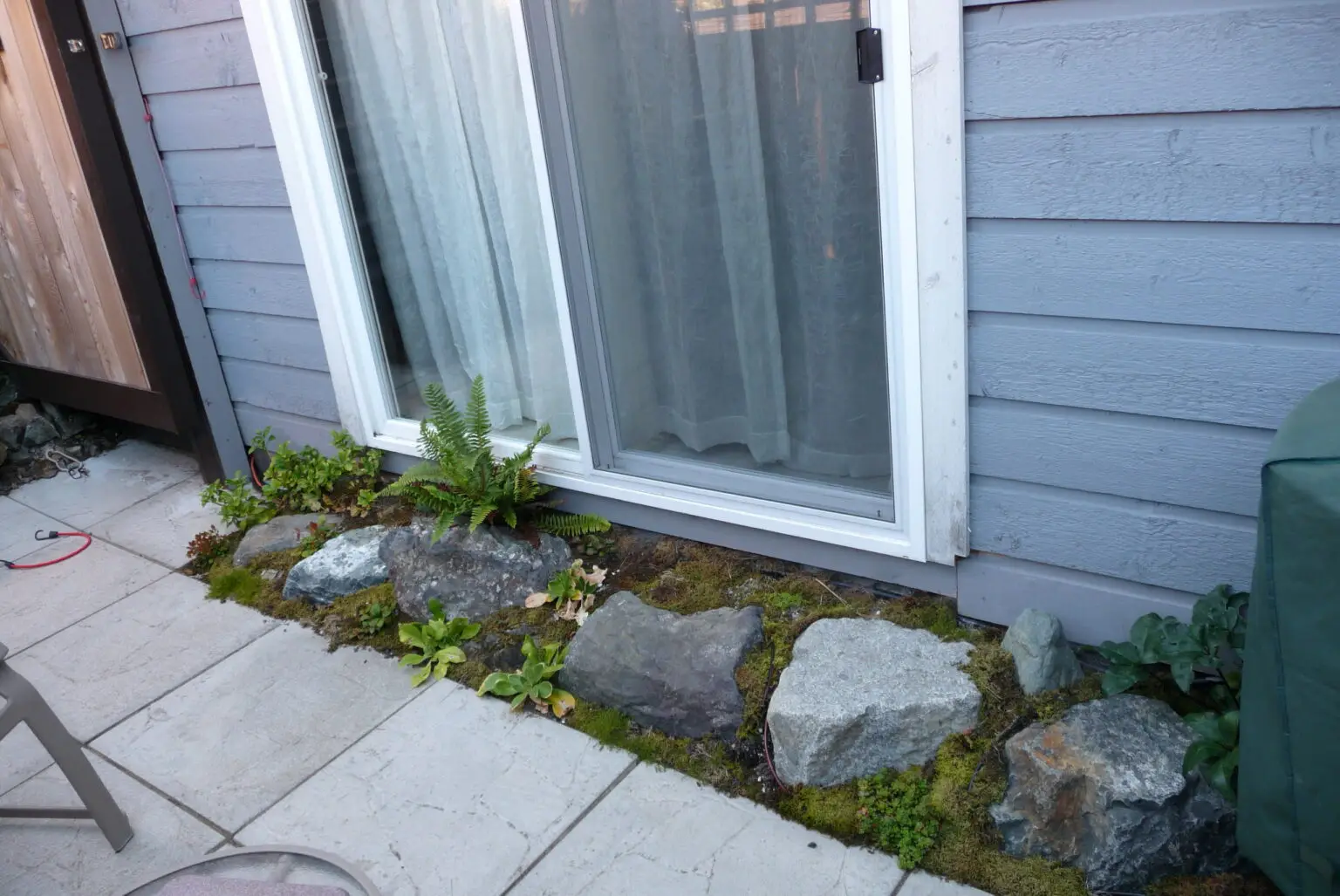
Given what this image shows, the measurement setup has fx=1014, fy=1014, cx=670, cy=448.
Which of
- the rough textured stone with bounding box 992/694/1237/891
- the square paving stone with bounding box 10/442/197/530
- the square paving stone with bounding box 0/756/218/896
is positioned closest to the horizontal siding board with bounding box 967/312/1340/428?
the rough textured stone with bounding box 992/694/1237/891

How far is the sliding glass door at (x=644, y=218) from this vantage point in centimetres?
259

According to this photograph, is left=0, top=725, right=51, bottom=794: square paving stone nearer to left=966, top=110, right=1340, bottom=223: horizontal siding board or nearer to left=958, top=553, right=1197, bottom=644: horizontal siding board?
left=958, top=553, right=1197, bottom=644: horizontal siding board

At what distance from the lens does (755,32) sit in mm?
2514

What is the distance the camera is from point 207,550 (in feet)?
12.4

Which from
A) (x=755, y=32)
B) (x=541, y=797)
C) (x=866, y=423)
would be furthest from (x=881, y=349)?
(x=541, y=797)

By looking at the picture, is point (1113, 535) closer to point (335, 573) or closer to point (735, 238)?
point (735, 238)

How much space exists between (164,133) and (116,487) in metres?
1.67

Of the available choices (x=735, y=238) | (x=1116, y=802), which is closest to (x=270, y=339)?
(x=735, y=238)

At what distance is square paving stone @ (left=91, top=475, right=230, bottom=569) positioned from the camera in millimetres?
3975

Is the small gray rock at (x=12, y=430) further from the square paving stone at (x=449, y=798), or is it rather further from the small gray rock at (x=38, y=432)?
the square paving stone at (x=449, y=798)

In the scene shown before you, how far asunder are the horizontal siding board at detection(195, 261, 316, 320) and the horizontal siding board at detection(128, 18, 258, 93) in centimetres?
66

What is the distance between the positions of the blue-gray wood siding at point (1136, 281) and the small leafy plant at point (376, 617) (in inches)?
69.3

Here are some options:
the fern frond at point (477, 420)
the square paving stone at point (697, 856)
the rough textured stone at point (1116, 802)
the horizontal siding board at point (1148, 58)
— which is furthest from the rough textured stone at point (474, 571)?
the horizontal siding board at point (1148, 58)

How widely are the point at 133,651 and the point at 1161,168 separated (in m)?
3.26
